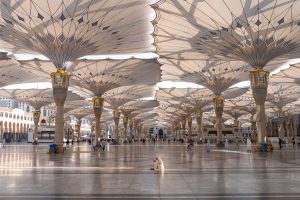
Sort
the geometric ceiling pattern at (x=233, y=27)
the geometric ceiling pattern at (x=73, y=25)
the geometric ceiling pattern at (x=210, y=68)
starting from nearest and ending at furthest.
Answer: the geometric ceiling pattern at (x=73, y=25)
the geometric ceiling pattern at (x=233, y=27)
the geometric ceiling pattern at (x=210, y=68)

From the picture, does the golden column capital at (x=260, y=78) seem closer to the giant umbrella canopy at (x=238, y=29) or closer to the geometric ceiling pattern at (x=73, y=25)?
the giant umbrella canopy at (x=238, y=29)

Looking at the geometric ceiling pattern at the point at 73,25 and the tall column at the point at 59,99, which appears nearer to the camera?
the geometric ceiling pattern at the point at 73,25

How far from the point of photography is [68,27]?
93.7 feet

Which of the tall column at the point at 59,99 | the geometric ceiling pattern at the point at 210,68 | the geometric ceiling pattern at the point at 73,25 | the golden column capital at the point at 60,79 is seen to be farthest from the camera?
the geometric ceiling pattern at the point at 210,68

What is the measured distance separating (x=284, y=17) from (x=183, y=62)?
19438 mm

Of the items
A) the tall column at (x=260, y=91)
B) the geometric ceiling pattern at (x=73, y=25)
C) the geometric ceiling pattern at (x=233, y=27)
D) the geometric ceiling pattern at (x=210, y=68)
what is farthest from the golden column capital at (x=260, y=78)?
the geometric ceiling pattern at (x=210, y=68)

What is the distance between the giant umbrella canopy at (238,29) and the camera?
26.3m

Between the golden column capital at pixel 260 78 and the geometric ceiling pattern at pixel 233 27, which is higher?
the geometric ceiling pattern at pixel 233 27

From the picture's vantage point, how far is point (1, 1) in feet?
80.9

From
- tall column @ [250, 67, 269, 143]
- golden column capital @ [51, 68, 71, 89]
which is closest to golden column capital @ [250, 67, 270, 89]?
tall column @ [250, 67, 269, 143]

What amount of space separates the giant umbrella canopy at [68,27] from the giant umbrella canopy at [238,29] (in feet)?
7.25

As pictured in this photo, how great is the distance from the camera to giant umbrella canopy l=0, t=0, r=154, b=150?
26.0 m

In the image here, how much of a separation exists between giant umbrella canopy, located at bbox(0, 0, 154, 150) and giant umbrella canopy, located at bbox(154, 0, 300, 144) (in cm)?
221

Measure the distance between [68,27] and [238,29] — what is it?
527 inches
